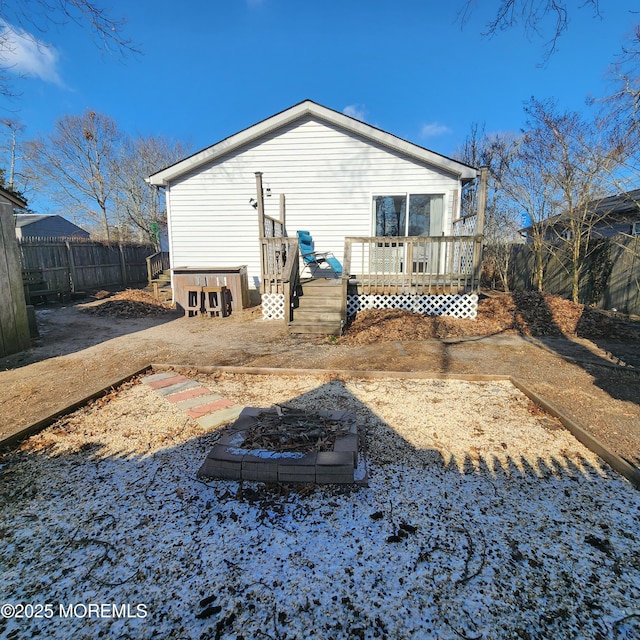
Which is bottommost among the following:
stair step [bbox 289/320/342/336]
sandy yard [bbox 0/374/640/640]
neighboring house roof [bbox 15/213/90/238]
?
sandy yard [bbox 0/374/640/640]

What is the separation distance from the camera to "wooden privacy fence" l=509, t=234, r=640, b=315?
8.91 m

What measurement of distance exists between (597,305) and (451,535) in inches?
443

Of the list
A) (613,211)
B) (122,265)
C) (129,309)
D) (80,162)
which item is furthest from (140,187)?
(613,211)

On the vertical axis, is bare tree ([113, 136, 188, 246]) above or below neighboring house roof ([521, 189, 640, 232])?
above

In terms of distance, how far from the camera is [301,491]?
7.66ft

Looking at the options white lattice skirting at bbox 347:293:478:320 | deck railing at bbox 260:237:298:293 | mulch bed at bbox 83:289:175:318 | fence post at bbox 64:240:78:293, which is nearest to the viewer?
deck railing at bbox 260:237:298:293

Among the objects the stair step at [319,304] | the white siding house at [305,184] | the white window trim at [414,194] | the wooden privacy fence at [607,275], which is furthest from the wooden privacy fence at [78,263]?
the wooden privacy fence at [607,275]

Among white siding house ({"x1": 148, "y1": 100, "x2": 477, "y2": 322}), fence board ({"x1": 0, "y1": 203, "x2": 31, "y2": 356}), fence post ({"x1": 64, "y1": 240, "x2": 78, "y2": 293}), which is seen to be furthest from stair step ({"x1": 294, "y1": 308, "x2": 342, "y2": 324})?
fence post ({"x1": 64, "y1": 240, "x2": 78, "y2": 293})

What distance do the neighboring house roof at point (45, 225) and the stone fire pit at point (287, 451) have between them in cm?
2979

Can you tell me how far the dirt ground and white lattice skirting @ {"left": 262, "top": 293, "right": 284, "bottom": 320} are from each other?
0.41m

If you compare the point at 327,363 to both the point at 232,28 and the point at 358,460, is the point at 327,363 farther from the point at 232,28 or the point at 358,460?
the point at 232,28

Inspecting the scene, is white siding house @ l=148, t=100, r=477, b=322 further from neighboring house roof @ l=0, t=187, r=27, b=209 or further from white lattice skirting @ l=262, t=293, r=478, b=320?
neighboring house roof @ l=0, t=187, r=27, b=209

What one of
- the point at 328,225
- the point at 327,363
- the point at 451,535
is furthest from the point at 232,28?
the point at 451,535

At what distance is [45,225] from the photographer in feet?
88.0
